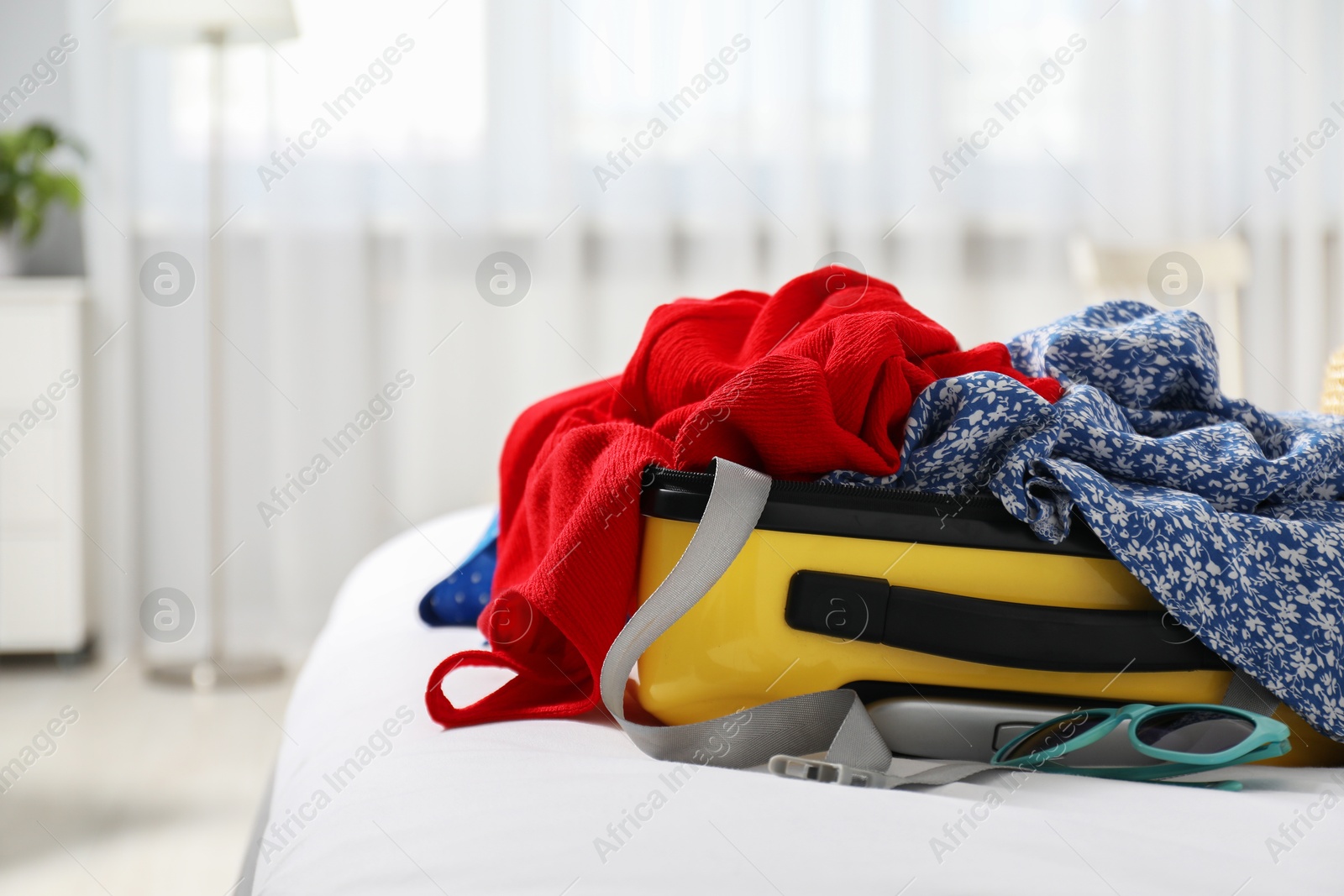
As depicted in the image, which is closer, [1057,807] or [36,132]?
[1057,807]

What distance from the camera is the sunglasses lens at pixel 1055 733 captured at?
1.59ft

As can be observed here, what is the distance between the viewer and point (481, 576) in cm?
75

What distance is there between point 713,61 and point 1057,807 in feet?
6.77

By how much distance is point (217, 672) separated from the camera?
2057 mm

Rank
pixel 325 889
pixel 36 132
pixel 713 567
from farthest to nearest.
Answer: pixel 36 132
pixel 713 567
pixel 325 889

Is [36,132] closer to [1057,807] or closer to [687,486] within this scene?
[687,486]

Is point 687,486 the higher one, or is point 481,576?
point 687,486

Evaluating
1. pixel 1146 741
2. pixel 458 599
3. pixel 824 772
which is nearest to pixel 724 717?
pixel 824 772

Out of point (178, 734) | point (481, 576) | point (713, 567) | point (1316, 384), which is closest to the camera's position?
point (713, 567)

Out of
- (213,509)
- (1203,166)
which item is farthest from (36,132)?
(1203,166)

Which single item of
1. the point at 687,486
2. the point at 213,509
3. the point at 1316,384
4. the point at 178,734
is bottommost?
the point at 178,734

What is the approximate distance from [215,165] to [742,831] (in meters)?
2.07

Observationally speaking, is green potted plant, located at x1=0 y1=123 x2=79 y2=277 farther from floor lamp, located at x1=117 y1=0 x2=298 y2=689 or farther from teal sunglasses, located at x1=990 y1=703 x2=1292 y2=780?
teal sunglasses, located at x1=990 y1=703 x2=1292 y2=780

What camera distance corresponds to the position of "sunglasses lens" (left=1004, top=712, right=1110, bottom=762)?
1.59 ft
